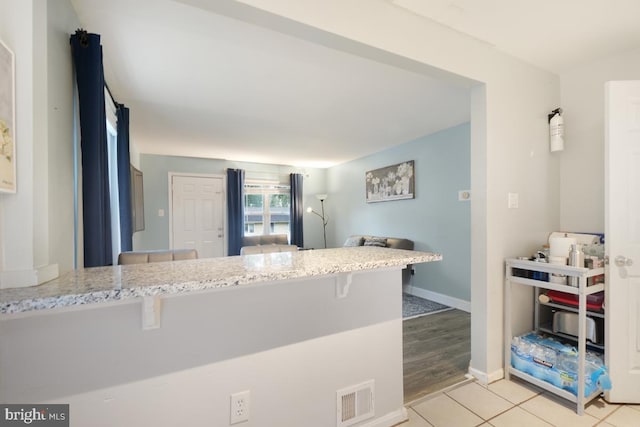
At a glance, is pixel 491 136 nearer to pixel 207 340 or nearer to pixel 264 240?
pixel 207 340

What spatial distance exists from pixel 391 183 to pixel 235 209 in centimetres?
303

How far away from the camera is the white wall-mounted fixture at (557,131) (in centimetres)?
209

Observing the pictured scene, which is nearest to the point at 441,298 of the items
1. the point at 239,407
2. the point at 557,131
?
the point at 557,131

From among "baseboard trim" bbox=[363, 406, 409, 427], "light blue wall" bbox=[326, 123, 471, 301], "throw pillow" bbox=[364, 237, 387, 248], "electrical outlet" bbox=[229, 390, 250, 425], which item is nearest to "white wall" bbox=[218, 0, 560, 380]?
"baseboard trim" bbox=[363, 406, 409, 427]

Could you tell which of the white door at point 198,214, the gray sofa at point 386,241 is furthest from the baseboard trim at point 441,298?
the white door at point 198,214

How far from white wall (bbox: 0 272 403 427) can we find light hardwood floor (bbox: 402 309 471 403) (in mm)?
487

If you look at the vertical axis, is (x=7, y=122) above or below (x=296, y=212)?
above

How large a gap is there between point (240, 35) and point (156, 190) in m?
4.30

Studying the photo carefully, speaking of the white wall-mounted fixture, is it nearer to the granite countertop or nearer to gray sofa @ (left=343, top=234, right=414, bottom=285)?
the granite countertop

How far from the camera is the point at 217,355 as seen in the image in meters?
1.12

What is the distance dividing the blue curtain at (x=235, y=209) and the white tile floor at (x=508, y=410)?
4.41 metres

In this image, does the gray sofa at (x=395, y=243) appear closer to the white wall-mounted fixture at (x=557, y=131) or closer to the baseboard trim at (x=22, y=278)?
the white wall-mounted fixture at (x=557, y=131)

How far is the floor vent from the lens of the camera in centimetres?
140

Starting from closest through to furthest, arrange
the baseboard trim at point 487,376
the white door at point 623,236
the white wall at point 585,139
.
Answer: the white door at point 623,236
the baseboard trim at point 487,376
the white wall at point 585,139
